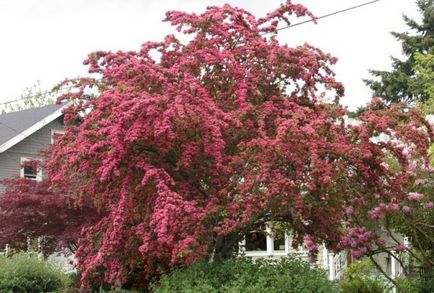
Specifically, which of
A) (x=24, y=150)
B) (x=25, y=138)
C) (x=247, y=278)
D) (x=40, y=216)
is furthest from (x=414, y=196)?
(x=24, y=150)

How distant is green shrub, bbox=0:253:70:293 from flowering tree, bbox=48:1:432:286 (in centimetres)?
426

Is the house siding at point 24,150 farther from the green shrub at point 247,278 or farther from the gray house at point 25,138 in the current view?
the green shrub at point 247,278

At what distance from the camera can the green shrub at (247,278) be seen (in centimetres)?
830

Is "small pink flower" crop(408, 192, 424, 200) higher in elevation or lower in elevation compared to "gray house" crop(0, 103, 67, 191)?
lower

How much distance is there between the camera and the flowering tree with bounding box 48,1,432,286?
810 centimetres

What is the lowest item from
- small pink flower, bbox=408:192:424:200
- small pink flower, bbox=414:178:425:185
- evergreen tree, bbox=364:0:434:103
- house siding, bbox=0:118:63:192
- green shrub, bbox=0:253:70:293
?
green shrub, bbox=0:253:70:293

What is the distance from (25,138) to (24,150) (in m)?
0.47

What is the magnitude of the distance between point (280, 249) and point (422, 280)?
833 cm

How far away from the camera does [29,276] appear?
13484 mm

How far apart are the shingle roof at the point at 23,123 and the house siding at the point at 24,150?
1.57ft

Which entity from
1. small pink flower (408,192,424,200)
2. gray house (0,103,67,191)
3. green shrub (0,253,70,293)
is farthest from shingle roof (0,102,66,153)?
small pink flower (408,192,424,200)

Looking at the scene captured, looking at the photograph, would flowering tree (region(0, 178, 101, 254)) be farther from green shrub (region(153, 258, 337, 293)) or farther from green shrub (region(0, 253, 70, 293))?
green shrub (region(153, 258, 337, 293))

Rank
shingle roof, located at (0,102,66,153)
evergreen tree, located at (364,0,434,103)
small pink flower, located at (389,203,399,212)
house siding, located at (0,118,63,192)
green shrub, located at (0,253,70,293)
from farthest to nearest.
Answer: evergreen tree, located at (364,0,434,103)
house siding, located at (0,118,63,192)
shingle roof, located at (0,102,66,153)
green shrub, located at (0,253,70,293)
small pink flower, located at (389,203,399,212)

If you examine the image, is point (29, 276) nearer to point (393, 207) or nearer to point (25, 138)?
point (393, 207)
